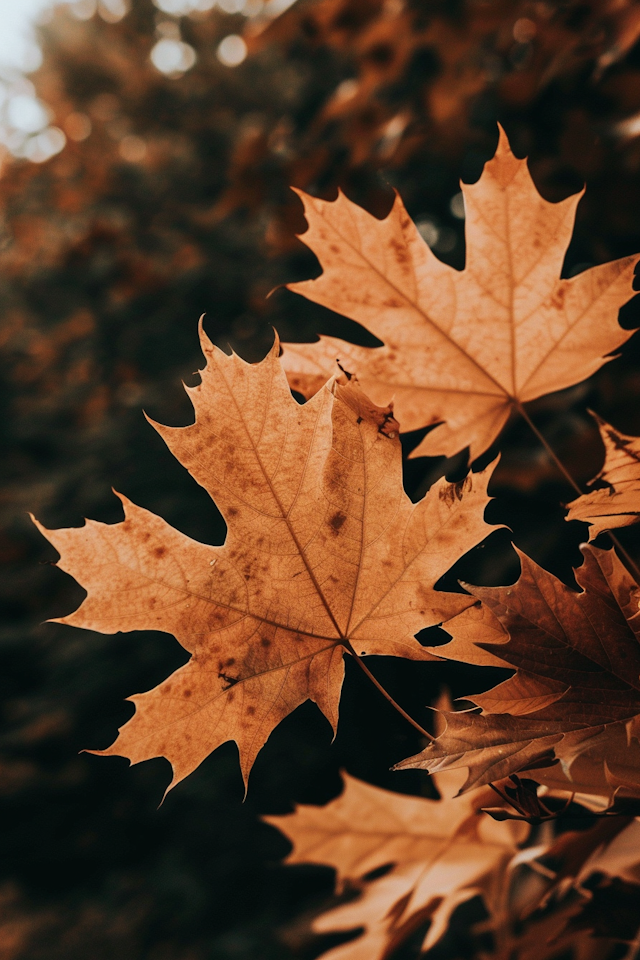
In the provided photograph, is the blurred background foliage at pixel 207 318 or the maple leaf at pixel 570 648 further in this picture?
the blurred background foliage at pixel 207 318

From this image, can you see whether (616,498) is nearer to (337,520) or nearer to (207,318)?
(337,520)

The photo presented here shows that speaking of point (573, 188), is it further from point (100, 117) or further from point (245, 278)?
point (100, 117)

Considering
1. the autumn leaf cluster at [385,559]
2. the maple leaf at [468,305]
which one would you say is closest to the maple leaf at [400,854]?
the autumn leaf cluster at [385,559]

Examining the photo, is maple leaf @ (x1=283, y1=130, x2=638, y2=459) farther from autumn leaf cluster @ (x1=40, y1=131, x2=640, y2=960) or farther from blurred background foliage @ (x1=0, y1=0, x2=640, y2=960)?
blurred background foliage @ (x1=0, y1=0, x2=640, y2=960)

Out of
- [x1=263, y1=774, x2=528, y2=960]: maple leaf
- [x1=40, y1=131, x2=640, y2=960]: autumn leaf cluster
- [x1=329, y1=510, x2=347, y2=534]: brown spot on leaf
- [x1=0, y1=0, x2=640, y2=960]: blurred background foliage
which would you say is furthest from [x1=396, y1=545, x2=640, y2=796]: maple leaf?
[x1=0, y1=0, x2=640, y2=960]: blurred background foliage

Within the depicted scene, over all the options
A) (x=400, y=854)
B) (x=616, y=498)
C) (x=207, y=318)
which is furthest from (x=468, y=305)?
(x=207, y=318)

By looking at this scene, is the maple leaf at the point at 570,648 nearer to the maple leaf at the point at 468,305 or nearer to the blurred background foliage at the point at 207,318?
the maple leaf at the point at 468,305
